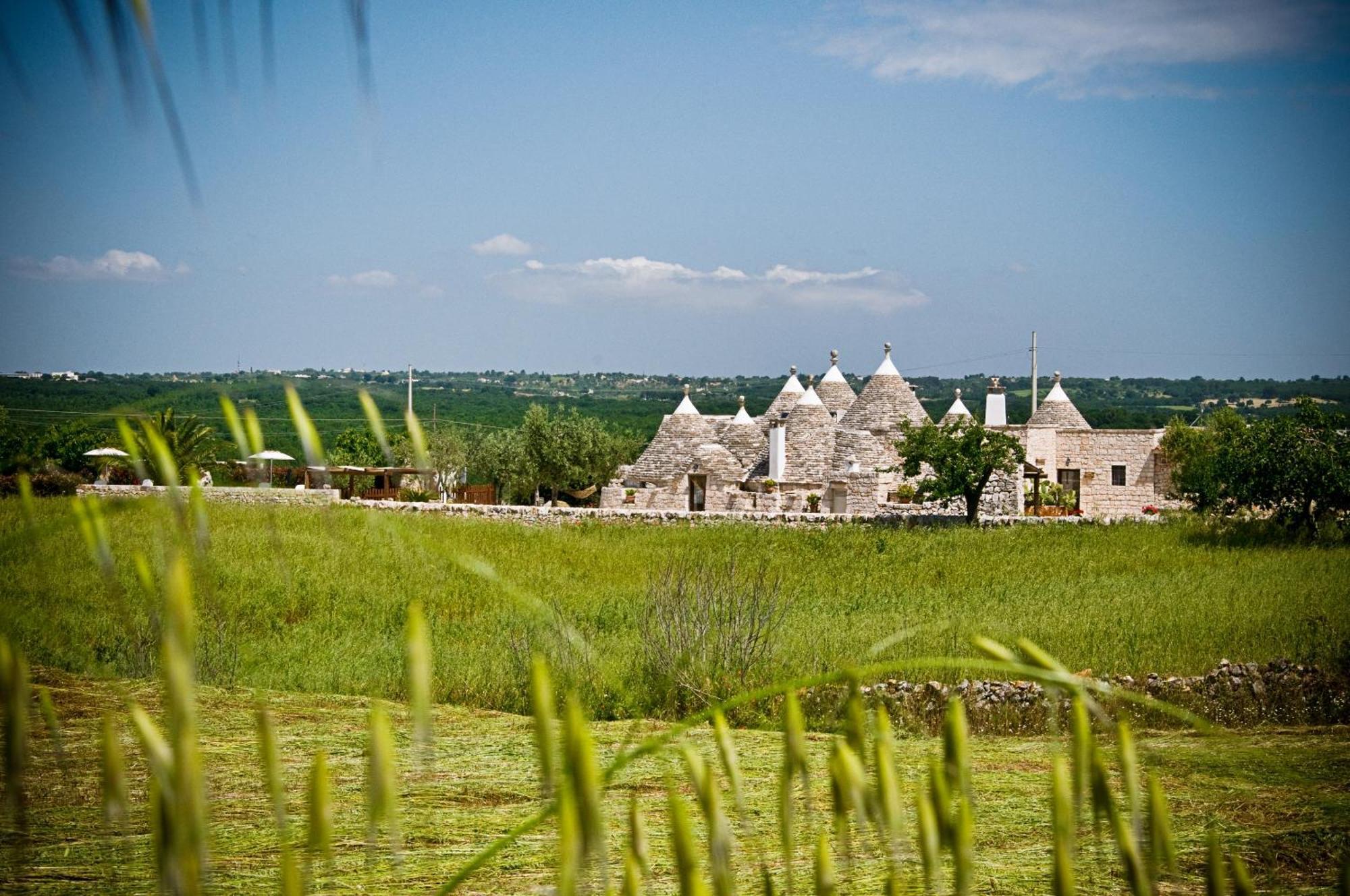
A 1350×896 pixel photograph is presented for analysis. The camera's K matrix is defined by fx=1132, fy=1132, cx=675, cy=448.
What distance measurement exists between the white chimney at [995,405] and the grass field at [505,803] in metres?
26.3

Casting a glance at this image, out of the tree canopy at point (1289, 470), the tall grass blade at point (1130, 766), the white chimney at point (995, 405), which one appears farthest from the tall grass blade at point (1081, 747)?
the white chimney at point (995, 405)

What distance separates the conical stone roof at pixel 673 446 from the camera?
30.7m

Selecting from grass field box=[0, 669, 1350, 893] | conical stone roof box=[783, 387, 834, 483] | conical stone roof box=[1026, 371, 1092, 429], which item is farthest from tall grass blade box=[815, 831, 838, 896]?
conical stone roof box=[1026, 371, 1092, 429]

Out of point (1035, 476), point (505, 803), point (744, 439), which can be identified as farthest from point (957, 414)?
point (505, 803)

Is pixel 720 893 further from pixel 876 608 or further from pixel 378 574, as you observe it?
pixel 378 574

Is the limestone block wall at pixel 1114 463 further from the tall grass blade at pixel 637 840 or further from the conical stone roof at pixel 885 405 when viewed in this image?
the tall grass blade at pixel 637 840

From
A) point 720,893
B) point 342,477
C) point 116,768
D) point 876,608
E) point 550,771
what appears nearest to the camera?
point 550,771

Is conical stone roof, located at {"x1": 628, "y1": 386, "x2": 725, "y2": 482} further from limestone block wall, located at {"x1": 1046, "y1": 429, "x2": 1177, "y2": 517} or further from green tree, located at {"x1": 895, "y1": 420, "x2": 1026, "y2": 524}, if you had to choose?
limestone block wall, located at {"x1": 1046, "y1": 429, "x2": 1177, "y2": 517}

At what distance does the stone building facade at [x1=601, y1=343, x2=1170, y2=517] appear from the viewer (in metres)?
28.7

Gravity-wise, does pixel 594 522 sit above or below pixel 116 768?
below

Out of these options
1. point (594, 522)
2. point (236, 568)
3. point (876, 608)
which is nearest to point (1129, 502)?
point (594, 522)

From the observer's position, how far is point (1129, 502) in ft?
107

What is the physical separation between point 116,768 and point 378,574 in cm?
1428

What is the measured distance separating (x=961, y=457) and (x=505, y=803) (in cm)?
2233
